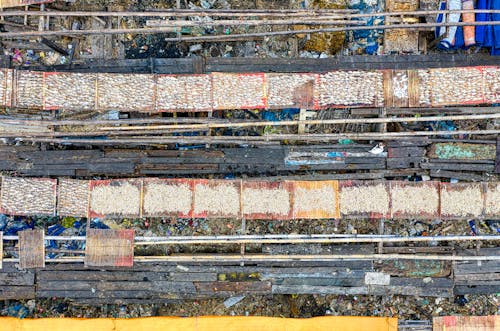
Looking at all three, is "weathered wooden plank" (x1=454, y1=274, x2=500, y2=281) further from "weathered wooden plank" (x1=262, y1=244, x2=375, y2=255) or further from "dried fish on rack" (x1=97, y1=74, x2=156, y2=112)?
"dried fish on rack" (x1=97, y1=74, x2=156, y2=112)

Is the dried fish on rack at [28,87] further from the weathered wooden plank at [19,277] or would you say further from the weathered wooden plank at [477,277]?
the weathered wooden plank at [477,277]

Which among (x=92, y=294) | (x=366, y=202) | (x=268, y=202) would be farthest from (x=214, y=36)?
(x=92, y=294)

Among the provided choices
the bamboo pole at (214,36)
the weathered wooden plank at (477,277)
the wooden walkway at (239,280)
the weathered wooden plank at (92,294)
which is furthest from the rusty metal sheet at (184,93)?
the weathered wooden plank at (477,277)

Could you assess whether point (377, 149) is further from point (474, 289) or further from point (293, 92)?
point (474, 289)

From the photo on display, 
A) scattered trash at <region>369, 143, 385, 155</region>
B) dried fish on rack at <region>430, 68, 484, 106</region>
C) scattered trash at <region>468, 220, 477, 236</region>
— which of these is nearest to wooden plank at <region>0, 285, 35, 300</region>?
scattered trash at <region>369, 143, 385, 155</region>

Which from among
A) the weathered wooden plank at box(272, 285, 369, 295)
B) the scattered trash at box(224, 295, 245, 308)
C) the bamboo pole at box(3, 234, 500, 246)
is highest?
the bamboo pole at box(3, 234, 500, 246)

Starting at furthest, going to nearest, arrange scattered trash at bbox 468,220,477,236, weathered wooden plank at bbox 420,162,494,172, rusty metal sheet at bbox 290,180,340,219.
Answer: scattered trash at bbox 468,220,477,236 < weathered wooden plank at bbox 420,162,494,172 < rusty metal sheet at bbox 290,180,340,219

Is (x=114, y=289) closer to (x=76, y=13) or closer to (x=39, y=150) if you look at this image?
(x=39, y=150)
